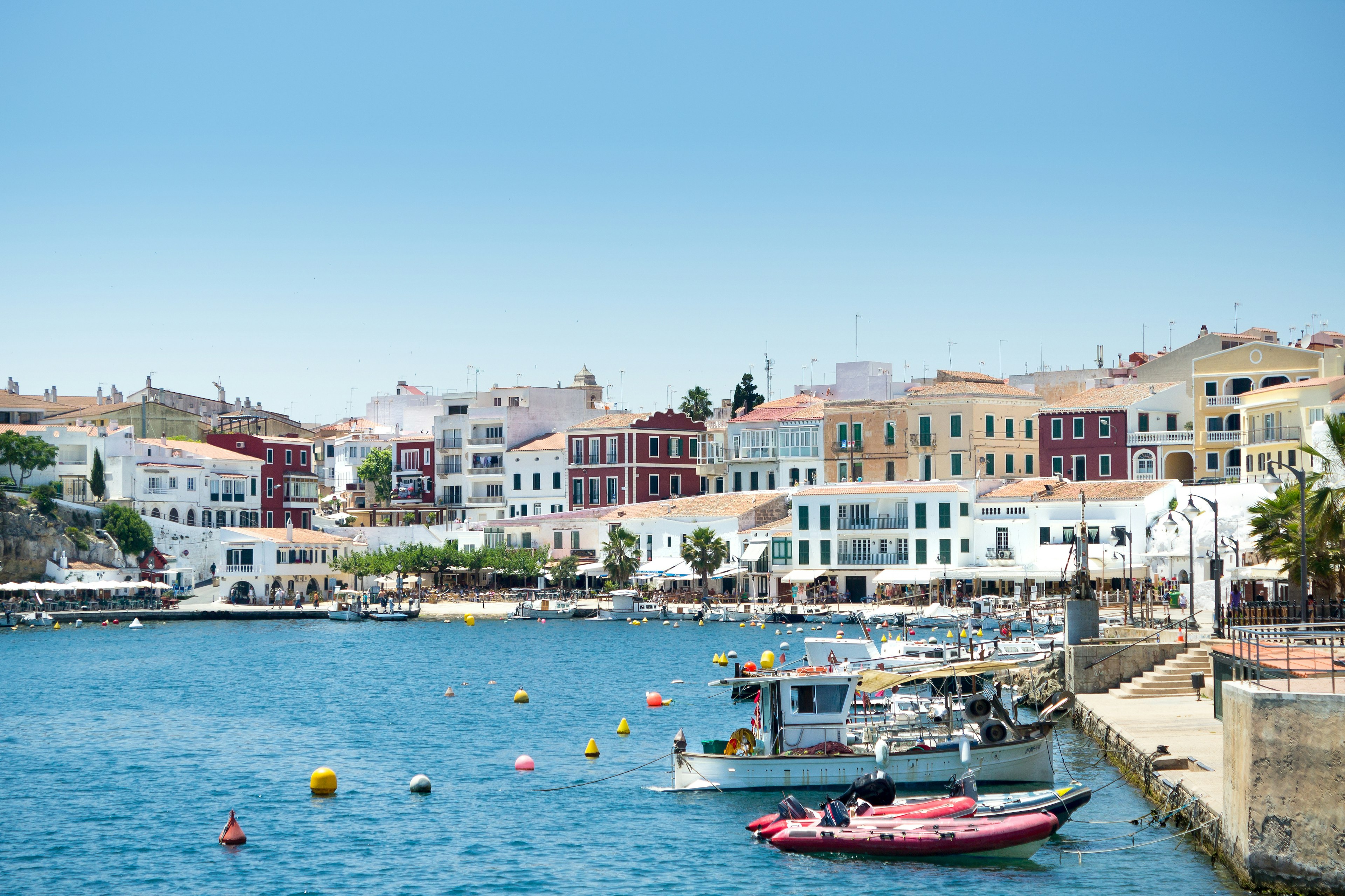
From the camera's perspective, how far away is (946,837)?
2514 cm

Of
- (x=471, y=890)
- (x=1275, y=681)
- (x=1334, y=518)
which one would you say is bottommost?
(x=471, y=890)

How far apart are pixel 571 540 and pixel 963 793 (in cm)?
7679

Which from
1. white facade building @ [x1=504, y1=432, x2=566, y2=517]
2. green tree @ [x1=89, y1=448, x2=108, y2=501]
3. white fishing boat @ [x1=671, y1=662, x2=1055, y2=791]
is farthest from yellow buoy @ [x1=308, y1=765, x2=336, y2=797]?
white facade building @ [x1=504, y1=432, x2=566, y2=517]

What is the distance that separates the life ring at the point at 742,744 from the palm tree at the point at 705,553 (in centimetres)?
5931

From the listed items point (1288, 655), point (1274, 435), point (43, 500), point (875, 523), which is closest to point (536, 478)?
point (875, 523)

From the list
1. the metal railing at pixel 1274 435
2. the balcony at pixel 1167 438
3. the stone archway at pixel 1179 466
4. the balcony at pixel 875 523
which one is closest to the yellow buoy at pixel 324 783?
the metal railing at pixel 1274 435

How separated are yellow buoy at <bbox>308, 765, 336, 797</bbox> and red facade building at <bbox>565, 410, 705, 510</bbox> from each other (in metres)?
71.2

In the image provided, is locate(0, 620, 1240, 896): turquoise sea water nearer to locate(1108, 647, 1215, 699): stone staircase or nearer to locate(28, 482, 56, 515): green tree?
locate(1108, 647, 1215, 699): stone staircase

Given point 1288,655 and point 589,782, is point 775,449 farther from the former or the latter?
point 1288,655

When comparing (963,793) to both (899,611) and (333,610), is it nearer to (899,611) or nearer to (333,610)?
(899,611)

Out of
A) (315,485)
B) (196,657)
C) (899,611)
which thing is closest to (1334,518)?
(899,611)

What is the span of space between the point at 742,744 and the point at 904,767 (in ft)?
11.6

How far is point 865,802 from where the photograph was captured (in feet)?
87.1

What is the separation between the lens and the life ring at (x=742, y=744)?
31438 millimetres
